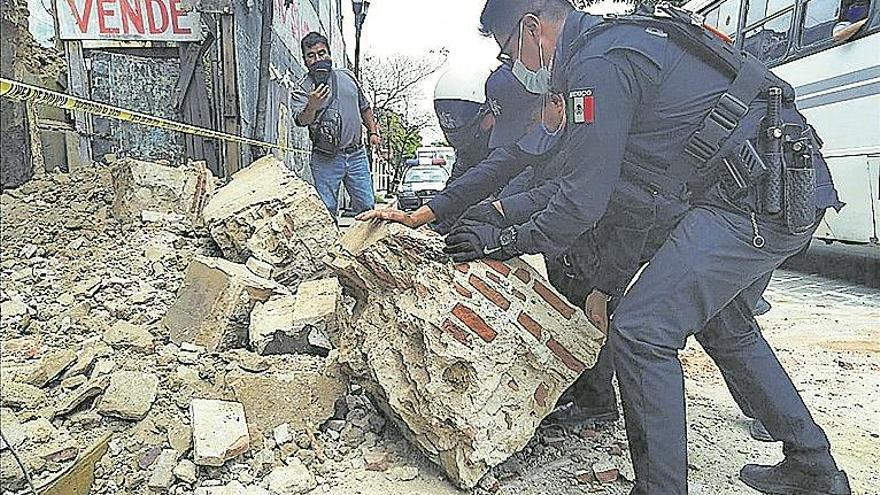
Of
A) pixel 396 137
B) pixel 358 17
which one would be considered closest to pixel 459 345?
pixel 358 17

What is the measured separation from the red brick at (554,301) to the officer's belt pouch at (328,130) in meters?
3.48

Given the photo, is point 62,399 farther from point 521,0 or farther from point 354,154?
point 354,154

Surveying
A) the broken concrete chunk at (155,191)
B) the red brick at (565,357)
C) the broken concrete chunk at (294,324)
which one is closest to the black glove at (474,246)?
the red brick at (565,357)

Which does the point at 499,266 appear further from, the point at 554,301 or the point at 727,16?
the point at 727,16

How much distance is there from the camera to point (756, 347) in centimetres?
254

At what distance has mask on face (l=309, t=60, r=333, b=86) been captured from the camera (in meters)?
5.91

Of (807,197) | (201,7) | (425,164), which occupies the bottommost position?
(425,164)

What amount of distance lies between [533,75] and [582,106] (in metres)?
0.62

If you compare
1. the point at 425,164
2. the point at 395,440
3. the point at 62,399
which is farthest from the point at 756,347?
the point at 425,164

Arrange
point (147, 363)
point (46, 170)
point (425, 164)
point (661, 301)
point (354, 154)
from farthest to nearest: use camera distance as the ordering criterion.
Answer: point (425, 164) < point (354, 154) < point (46, 170) < point (147, 363) < point (661, 301)

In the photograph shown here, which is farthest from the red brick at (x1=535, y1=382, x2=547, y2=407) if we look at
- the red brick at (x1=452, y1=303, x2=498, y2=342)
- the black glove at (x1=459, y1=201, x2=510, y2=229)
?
the black glove at (x1=459, y1=201, x2=510, y2=229)

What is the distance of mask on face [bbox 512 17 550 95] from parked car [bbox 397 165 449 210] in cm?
1506

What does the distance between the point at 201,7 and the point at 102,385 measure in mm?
4285

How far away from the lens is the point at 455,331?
253 cm
